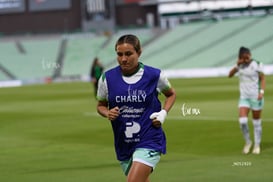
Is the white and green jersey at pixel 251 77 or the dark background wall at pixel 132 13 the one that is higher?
the white and green jersey at pixel 251 77

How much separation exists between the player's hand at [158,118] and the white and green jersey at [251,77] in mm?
7812

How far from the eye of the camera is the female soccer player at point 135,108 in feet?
28.7

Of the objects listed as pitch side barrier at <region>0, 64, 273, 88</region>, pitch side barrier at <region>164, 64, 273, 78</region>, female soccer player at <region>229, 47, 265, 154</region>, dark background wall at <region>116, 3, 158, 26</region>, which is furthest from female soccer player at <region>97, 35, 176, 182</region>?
dark background wall at <region>116, 3, 158, 26</region>

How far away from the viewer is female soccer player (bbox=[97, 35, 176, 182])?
28.7ft

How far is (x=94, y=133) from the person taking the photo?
22141mm

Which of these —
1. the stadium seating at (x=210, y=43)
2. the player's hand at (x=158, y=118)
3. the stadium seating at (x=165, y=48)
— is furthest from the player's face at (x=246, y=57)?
the stadium seating at (x=210, y=43)

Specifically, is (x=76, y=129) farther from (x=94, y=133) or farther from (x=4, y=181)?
(x=4, y=181)

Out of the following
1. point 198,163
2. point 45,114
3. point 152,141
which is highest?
point 152,141

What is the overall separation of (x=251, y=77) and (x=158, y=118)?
7.96m

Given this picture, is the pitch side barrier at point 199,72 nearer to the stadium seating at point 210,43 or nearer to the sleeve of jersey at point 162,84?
the stadium seating at point 210,43

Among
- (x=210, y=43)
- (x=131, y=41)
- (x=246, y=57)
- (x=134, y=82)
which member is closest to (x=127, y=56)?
(x=131, y=41)

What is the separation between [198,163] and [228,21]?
6567 cm

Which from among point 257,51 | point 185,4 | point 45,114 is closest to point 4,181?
point 45,114

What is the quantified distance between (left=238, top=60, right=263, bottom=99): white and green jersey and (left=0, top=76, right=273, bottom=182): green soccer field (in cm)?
128
